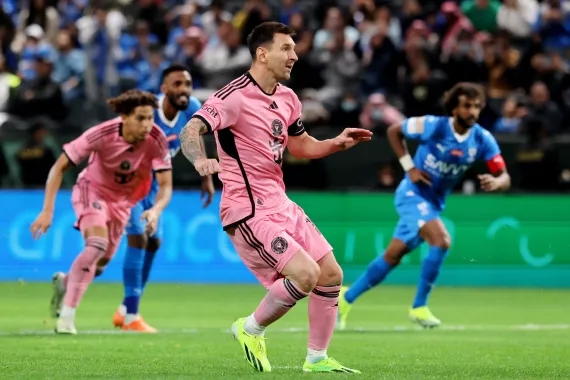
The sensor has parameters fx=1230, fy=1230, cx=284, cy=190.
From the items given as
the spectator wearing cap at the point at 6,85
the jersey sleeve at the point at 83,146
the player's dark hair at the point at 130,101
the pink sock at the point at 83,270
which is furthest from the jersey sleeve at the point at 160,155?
the spectator wearing cap at the point at 6,85

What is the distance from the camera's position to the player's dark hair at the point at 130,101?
452 inches

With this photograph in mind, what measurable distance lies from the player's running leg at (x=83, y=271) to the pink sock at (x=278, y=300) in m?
3.61

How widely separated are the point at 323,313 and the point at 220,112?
1490mm

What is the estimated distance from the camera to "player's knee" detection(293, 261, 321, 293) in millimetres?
7875

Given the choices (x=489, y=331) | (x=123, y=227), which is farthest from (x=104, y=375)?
(x=489, y=331)

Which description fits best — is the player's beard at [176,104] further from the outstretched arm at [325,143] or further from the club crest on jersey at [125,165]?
the outstretched arm at [325,143]

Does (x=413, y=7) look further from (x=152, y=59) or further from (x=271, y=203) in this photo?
(x=271, y=203)

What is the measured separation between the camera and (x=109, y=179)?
39.3 feet

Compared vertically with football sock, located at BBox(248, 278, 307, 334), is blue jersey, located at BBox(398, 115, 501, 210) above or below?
above

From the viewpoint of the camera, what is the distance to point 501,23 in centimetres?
2192

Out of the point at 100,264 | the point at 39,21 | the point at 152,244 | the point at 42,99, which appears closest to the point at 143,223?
the point at 152,244

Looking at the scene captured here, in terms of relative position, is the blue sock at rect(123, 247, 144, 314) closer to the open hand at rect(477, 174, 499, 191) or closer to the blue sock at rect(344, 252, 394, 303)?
the blue sock at rect(344, 252, 394, 303)

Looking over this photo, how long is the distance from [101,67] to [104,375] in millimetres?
14836

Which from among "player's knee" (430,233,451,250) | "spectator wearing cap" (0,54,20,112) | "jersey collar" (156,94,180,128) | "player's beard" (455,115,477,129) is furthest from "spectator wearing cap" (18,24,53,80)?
"player's knee" (430,233,451,250)
